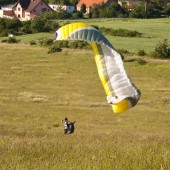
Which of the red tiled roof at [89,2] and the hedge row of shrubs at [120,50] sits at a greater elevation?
the red tiled roof at [89,2]

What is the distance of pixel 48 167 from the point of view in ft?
19.3

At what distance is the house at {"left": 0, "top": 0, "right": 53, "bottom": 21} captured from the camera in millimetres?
98125

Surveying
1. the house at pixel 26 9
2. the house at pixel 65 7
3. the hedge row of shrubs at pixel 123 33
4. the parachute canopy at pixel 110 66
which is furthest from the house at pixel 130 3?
the parachute canopy at pixel 110 66

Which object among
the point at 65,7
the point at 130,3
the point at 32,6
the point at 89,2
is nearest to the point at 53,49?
the point at 32,6

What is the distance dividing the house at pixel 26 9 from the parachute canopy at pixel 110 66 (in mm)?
87818

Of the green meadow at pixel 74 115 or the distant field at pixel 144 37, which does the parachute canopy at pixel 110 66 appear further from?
the distant field at pixel 144 37

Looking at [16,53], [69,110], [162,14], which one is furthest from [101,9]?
[69,110]

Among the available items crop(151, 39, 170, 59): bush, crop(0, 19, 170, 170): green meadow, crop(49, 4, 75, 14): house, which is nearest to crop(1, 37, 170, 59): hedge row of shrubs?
crop(151, 39, 170, 59): bush

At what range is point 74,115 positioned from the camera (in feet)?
84.5

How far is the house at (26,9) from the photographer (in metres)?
98.1

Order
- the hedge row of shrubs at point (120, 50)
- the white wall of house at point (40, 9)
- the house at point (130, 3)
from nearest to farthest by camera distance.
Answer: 1. the hedge row of shrubs at point (120, 50)
2. the white wall of house at point (40, 9)
3. the house at point (130, 3)

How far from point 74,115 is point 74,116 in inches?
10.0

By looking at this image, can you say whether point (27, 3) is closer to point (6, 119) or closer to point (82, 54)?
point (82, 54)

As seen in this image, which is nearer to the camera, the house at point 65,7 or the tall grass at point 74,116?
the tall grass at point 74,116
